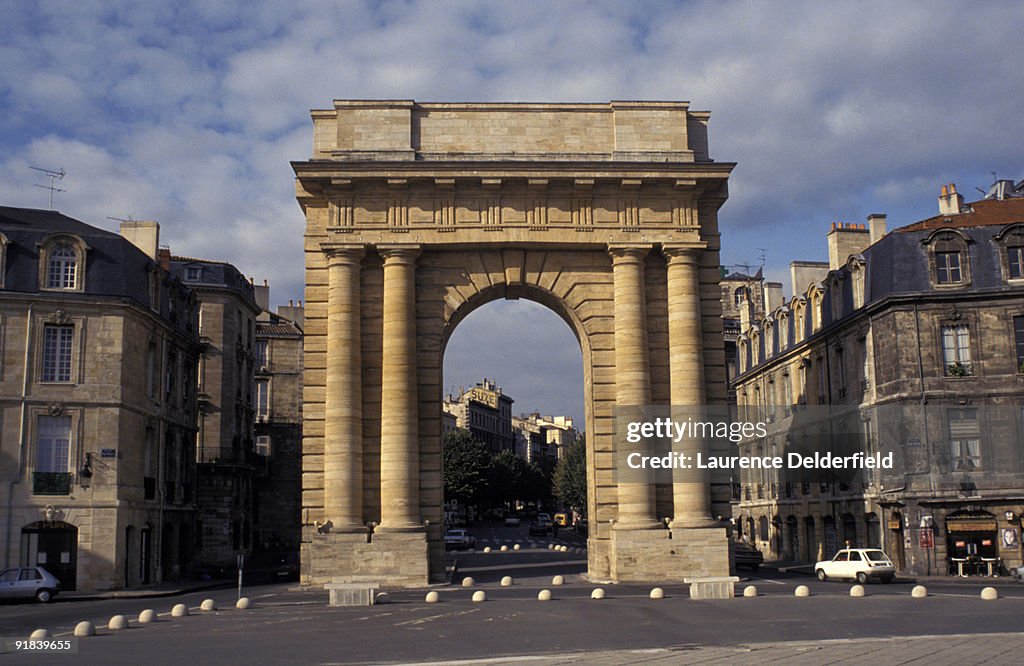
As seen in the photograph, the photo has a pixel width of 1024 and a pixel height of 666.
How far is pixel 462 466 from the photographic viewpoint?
96.3m

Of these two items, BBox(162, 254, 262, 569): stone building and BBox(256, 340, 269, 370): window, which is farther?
BBox(256, 340, 269, 370): window

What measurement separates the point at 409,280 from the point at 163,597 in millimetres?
13954

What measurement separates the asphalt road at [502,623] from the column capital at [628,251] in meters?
11.4

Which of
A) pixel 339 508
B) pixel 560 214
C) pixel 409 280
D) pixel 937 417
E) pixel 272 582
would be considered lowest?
pixel 272 582

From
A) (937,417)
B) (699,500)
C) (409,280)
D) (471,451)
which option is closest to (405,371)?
(409,280)

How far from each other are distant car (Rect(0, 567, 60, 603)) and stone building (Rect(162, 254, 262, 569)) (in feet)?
58.4

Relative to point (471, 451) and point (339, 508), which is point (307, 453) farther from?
point (471, 451)

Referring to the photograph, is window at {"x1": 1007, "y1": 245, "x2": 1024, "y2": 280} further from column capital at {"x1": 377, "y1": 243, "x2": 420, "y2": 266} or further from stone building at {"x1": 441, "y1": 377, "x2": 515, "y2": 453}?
stone building at {"x1": 441, "y1": 377, "x2": 515, "y2": 453}

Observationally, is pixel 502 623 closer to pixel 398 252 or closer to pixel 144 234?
pixel 398 252

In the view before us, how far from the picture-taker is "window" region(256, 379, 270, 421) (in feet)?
213

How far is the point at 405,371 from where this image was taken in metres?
35.3

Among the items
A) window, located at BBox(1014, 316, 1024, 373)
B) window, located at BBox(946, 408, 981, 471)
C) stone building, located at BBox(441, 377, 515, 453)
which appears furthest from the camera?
stone building, located at BBox(441, 377, 515, 453)

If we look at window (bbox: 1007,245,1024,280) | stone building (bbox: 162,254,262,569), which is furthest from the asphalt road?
stone building (bbox: 162,254,262,569)

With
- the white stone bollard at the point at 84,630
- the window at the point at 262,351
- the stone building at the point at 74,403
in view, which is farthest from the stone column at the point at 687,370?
the window at the point at 262,351
